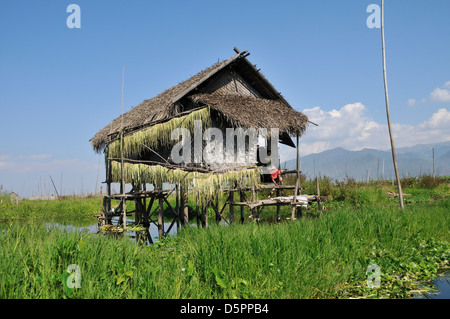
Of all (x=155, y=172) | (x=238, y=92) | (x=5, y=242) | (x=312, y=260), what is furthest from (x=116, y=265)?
(x=238, y=92)

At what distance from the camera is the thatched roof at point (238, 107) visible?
9625 mm

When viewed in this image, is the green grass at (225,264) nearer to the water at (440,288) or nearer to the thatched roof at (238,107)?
the water at (440,288)

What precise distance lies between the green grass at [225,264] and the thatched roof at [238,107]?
4.12 metres

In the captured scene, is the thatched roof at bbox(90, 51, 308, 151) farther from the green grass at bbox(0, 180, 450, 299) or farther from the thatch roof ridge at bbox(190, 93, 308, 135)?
the green grass at bbox(0, 180, 450, 299)

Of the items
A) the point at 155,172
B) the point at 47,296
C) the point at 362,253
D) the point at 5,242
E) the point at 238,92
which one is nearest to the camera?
the point at 47,296

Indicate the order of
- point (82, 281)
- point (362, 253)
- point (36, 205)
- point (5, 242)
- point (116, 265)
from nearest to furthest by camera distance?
point (82, 281) → point (116, 265) → point (5, 242) → point (362, 253) → point (36, 205)

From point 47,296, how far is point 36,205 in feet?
52.6

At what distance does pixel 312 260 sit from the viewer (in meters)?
4.79

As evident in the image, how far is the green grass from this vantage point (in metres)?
3.51

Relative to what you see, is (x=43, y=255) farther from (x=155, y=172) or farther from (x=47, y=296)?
(x=155, y=172)

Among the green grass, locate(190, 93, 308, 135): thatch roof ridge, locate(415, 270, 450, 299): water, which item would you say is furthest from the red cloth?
locate(415, 270, 450, 299): water

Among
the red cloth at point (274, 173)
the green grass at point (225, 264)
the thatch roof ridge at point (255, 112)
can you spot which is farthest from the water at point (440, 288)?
the red cloth at point (274, 173)

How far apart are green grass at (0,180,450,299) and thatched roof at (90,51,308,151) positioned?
13.5ft

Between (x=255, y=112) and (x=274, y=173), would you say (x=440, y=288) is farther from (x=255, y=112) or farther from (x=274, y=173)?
(x=255, y=112)
